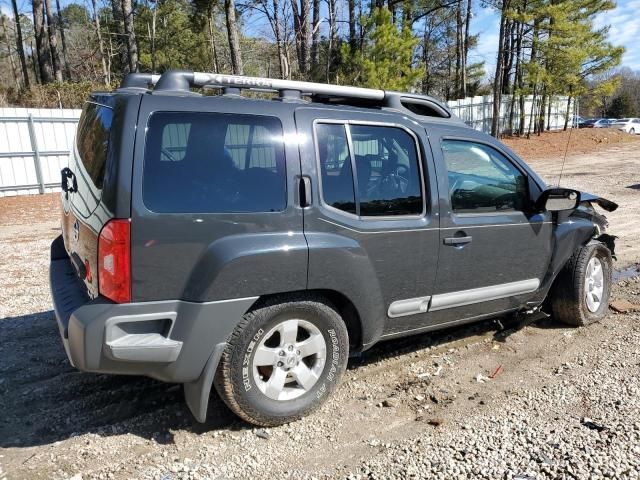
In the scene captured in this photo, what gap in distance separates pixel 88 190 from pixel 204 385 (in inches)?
49.2

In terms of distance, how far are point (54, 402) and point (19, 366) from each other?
749 mm

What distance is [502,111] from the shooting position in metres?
32.8

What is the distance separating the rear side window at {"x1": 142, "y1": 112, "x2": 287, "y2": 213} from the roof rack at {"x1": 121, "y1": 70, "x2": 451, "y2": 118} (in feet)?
1.06

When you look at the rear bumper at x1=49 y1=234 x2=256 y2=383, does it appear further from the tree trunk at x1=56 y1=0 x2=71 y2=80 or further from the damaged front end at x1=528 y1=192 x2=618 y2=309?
the tree trunk at x1=56 y1=0 x2=71 y2=80

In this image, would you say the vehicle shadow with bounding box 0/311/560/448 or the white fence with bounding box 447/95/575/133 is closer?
the vehicle shadow with bounding box 0/311/560/448

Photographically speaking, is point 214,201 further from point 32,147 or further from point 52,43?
point 52,43

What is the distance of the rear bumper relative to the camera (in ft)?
8.78

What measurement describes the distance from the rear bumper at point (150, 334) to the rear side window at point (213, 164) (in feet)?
1.70

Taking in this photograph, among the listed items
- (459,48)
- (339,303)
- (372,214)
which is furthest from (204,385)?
(459,48)

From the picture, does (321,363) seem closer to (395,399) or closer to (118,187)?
(395,399)

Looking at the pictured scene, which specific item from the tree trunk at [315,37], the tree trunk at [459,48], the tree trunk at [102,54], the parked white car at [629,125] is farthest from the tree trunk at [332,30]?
the parked white car at [629,125]

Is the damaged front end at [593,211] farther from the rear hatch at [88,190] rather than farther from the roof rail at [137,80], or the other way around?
the rear hatch at [88,190]

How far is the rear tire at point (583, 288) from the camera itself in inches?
179

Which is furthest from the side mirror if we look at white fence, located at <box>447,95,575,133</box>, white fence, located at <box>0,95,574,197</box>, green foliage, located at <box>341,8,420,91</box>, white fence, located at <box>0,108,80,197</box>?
white fence, located at <box>447,95,575,133</box>
